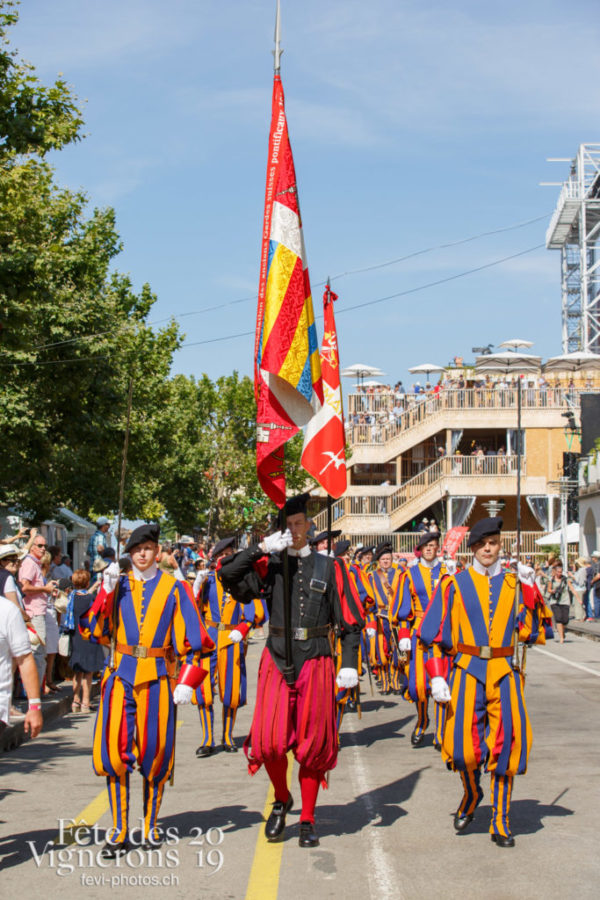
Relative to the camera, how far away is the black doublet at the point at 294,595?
719 centimetres

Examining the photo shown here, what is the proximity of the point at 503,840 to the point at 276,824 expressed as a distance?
135cm

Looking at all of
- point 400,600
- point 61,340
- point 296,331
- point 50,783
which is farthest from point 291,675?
point 61,340

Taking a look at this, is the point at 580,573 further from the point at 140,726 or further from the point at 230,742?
the point at 140,726

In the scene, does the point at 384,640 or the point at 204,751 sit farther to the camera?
the point at 384,640

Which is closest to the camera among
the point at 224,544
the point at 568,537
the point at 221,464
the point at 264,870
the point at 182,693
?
the point at 264,870

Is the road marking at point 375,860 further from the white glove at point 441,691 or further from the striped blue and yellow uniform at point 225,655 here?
the striped blue and yellow uniform at point 225,655

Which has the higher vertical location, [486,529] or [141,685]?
[486,529]

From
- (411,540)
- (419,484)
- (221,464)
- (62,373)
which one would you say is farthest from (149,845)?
(221,464)

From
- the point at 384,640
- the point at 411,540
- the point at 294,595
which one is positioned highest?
the point at 411,540

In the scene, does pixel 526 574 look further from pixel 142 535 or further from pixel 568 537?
pixel 568 537

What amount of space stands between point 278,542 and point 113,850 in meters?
1.99

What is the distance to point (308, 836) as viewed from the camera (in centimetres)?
701

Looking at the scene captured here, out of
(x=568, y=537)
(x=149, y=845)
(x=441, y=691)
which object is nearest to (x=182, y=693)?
(x=149, y=845)

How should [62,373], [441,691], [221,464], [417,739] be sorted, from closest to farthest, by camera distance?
[441,691] < [417,739] < [62,373] < [221,464]
